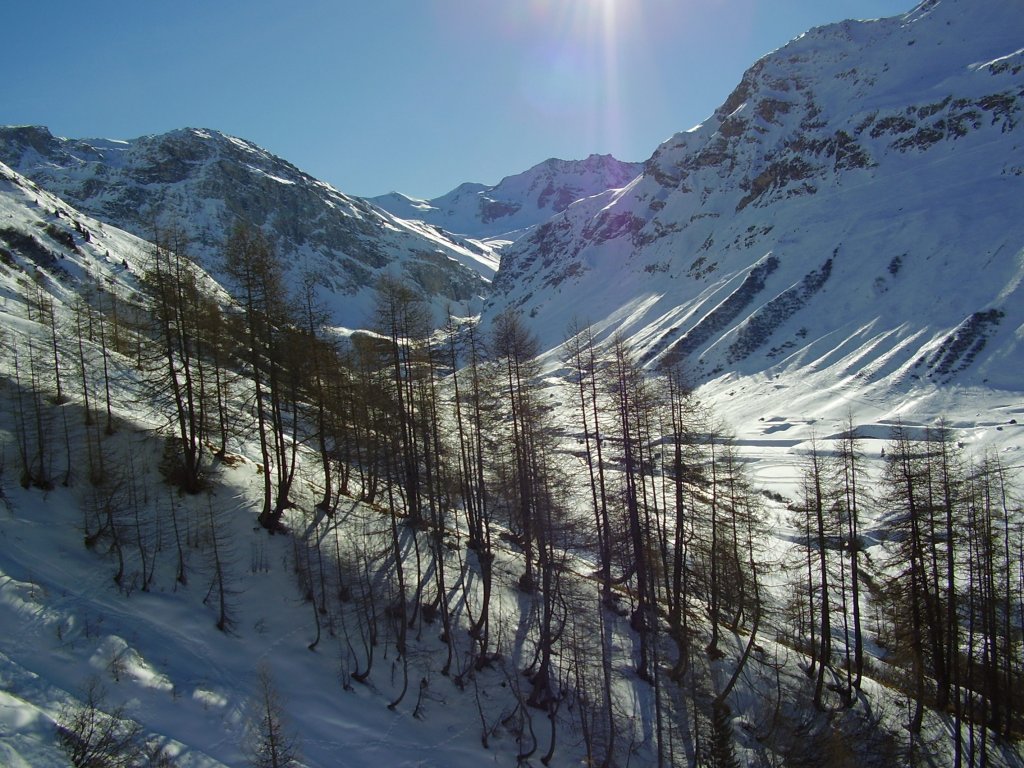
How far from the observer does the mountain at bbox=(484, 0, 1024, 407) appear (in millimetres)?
86250

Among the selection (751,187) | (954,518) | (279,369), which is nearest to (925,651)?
(954,518)

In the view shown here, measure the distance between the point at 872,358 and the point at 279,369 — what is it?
91.0 m

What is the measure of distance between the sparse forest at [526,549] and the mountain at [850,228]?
212 ft

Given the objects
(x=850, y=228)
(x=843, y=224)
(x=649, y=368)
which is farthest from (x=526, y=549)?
(x=843, y=224)

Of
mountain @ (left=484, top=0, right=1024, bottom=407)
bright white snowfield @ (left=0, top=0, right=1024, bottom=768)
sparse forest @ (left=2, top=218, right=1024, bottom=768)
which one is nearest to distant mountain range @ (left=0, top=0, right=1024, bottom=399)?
mountain @ (left=484, top=0, right=1024, bottom=407)

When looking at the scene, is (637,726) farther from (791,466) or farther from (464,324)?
(791,466)

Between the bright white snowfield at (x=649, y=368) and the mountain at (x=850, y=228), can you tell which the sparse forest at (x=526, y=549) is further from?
the mountain at (x=850, y=228)

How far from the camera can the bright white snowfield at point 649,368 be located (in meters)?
14.8

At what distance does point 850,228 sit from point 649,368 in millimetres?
57553

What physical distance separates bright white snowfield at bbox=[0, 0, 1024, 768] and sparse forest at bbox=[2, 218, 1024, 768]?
253 millimetres

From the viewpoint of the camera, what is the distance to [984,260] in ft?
297

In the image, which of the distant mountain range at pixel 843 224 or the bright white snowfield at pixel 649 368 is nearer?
the bright white snowfield at pixel 649 368

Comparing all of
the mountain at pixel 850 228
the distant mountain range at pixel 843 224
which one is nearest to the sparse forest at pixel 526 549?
the distant mountain range at pixel 843 224

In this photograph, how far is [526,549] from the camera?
23.9 meters
